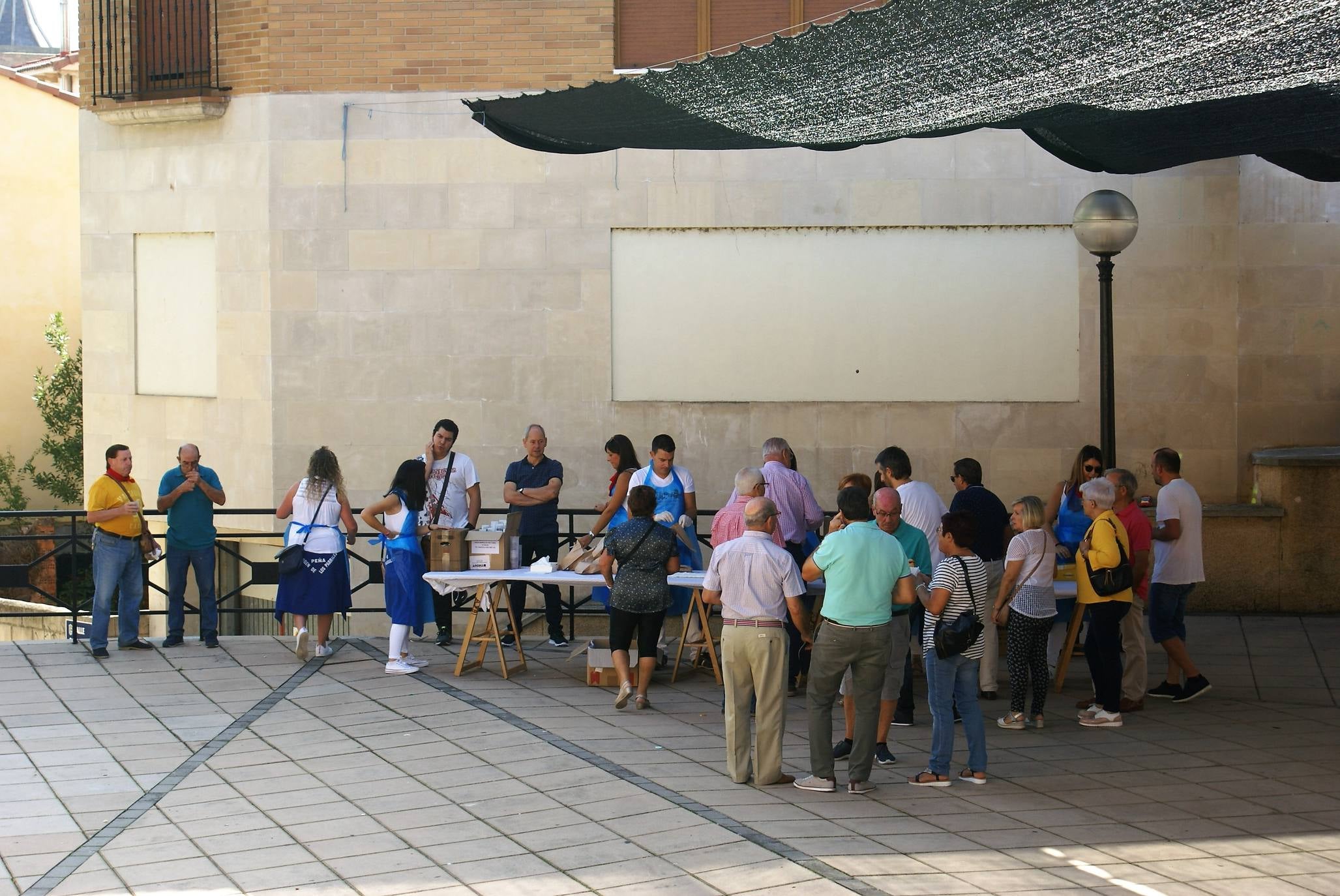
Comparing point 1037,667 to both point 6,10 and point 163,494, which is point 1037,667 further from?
point 6,10

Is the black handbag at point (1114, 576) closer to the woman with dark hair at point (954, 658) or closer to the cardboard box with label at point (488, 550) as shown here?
the woman with dark hair at point (954, 658)

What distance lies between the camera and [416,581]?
34.8ft

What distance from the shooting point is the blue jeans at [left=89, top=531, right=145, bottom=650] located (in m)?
11.0

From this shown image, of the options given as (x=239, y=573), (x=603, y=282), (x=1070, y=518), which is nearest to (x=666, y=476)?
(x=1070, y=518)

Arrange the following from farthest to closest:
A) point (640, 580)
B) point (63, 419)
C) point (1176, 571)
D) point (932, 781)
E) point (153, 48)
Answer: point (63, 419) → point (153, 48) → point (1176, 571) → point (640, 580) → point (932, 781)

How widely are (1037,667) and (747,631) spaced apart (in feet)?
7.83

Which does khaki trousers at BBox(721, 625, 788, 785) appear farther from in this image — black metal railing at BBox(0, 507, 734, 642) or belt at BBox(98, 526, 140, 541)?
belt at BBox(98, 526, 140, 541)

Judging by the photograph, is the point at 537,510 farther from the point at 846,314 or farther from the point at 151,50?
the point at 151,50

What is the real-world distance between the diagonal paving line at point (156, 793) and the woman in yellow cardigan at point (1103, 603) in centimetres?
537

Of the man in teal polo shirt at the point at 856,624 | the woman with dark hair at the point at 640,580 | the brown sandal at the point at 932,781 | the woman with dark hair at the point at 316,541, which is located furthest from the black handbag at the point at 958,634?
the woman with dark hair at the point at 316,541

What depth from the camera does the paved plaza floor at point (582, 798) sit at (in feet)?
20.3

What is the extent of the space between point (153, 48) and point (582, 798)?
10.8 m

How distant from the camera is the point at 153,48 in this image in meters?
14.9

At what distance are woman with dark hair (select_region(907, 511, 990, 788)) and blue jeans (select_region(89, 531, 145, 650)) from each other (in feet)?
21.9
